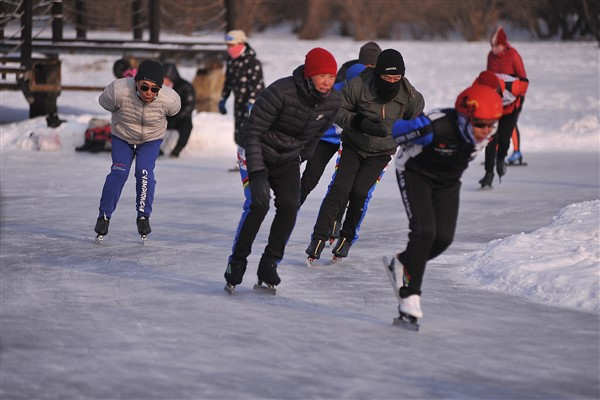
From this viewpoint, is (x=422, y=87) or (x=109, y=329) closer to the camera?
(x=109, y=329)

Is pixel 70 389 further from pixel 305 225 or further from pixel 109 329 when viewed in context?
pixel 305 225

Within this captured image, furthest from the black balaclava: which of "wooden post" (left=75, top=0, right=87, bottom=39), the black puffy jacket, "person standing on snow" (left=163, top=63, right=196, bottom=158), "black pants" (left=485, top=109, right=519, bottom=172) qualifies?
"wooden post" (left=75, top=0, right=87, bottom=39)

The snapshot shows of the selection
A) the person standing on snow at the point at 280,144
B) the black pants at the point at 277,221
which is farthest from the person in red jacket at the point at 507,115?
the black pants at the point at 277,221

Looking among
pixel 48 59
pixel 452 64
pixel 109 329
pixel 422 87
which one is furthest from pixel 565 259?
pixel 452 64

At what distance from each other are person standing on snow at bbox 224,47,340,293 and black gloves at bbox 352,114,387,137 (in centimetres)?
59

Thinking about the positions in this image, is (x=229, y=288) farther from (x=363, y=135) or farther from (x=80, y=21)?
(x=80, y=21)

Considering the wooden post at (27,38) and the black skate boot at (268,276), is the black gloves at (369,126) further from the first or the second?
the wooden post at (27,38)

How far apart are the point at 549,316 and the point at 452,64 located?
73.5 ft

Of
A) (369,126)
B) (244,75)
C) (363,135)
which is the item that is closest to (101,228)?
(363,135)

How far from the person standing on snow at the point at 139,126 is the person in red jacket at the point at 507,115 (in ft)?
16.0

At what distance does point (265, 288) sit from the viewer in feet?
23.1

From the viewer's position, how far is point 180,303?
22.1 feet

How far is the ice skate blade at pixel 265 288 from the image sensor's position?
703 cm

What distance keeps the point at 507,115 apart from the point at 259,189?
6709 mm
